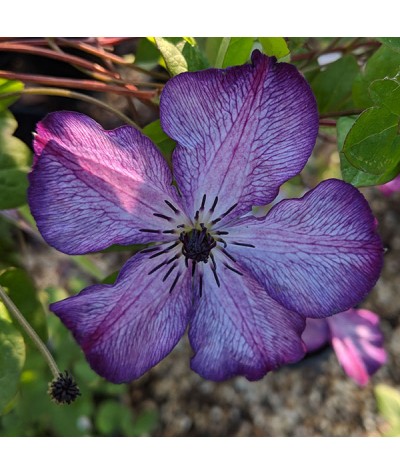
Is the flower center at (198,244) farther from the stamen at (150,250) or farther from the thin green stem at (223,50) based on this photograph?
the thin green stem at (223,50)

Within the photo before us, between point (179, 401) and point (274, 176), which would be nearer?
point (274, 176)

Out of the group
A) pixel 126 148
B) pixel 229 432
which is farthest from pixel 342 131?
pixel 229 432

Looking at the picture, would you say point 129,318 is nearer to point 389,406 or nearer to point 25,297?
point 25,297

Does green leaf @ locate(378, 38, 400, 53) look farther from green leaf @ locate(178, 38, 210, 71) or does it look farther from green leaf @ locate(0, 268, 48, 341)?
green leaf @ locate(0, 268, 48, 341)

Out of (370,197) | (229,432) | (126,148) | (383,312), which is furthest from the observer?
(370,197)

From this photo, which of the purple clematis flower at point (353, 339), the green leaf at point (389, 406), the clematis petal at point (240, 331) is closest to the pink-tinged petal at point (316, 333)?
the purple clematis flower at point (353, 339)

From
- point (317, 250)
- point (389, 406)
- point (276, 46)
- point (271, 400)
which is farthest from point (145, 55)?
point (271, 400)
